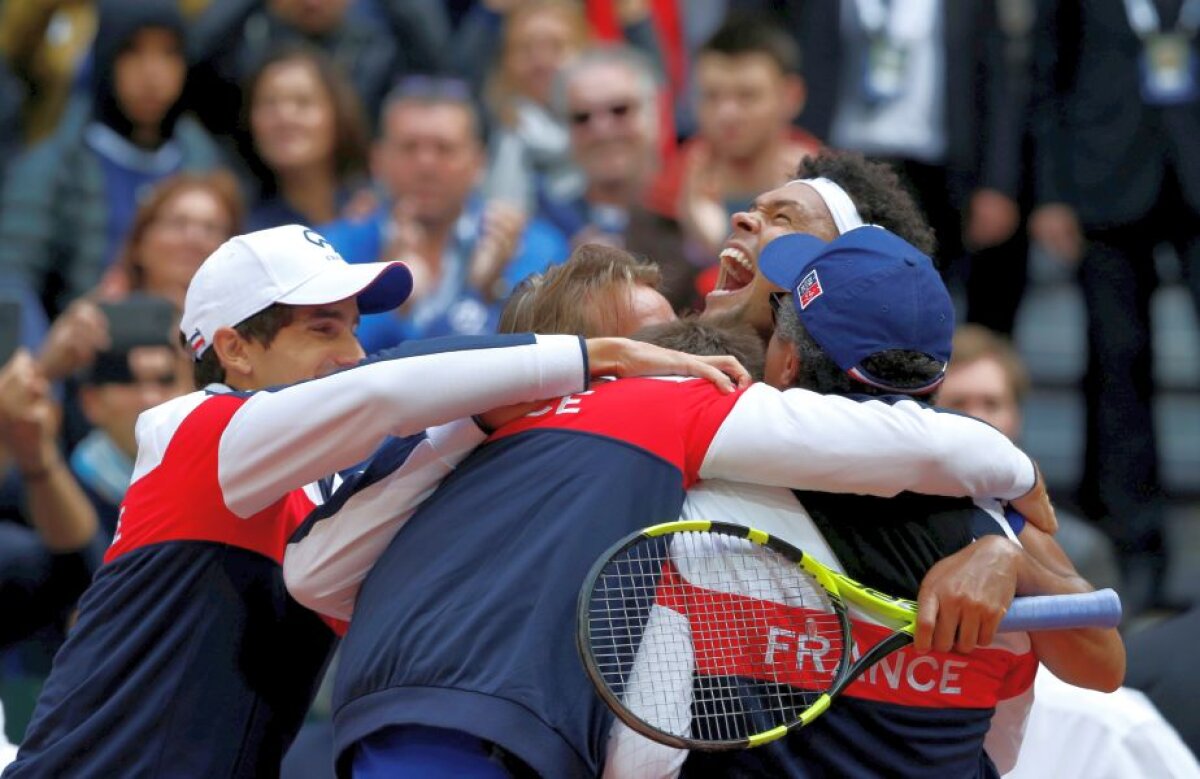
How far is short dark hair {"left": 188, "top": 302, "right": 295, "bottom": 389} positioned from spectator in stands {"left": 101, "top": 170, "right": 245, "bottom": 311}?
268cm

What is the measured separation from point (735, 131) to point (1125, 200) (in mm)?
1641

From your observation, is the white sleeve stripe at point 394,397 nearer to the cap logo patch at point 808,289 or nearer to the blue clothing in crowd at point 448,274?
the cap logo patch at point 808,289

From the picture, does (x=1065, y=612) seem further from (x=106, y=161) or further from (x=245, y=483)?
(x=106, y=161)

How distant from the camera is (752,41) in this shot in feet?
23.0

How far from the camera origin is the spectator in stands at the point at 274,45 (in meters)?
7.54

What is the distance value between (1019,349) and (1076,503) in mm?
1006

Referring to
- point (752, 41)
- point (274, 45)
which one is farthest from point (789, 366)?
point (274, 45)

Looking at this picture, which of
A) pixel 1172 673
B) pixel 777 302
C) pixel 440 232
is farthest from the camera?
pixel 440 232

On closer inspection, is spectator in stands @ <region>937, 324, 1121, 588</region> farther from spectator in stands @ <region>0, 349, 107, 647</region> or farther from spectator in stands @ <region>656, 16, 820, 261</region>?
spectator in stands @ <region>0, 349, 107, 647</region>

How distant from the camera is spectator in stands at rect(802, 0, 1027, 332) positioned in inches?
294

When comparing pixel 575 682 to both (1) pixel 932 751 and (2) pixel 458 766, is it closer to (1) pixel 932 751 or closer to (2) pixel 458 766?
(2) pixel 458 766

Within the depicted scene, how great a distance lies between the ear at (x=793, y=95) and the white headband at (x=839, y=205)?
11.4 ft

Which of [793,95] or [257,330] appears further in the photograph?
[793,95]

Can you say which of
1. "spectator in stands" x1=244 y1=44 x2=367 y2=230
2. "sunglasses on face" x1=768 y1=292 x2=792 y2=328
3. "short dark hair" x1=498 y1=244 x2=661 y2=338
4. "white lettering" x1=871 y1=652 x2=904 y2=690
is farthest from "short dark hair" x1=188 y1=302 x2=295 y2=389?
"spectator in stands" x1=244 y1=44 x2=367 y2=230
